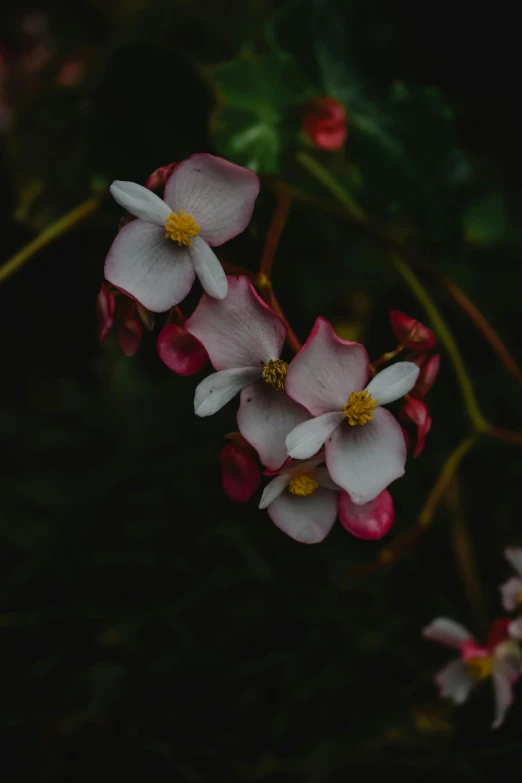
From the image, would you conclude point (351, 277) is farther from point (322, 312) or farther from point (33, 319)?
point (33, 319)

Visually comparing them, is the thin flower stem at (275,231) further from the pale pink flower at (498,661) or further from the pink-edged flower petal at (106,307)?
the pale pink flower at (498,661)

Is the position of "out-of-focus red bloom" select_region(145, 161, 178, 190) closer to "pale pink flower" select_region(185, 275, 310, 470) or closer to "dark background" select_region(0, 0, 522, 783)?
"pale pink flower" select_region(185, 275, 310, 470)

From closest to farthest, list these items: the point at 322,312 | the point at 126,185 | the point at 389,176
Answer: the point at 126,185
the point at 389,176
the point at 322,312

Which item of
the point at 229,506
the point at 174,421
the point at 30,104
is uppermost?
the point at 30,104

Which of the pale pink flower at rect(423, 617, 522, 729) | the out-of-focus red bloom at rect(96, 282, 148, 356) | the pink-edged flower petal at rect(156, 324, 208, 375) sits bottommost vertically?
the pale pink flower at rect(423, 617, 522, 729)

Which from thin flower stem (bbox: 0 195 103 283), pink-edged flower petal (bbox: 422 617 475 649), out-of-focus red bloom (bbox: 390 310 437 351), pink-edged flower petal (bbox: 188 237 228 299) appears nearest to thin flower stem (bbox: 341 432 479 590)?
pink-edged flower petal (bbox: 422 617 475 649)

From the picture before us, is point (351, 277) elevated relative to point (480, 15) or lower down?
lower down

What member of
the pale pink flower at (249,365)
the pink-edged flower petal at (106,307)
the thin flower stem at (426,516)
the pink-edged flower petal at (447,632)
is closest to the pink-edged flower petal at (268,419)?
the pale pink flower at (249,365)

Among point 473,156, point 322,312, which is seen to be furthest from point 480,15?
point 322,312

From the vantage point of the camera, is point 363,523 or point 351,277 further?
point 351,277
